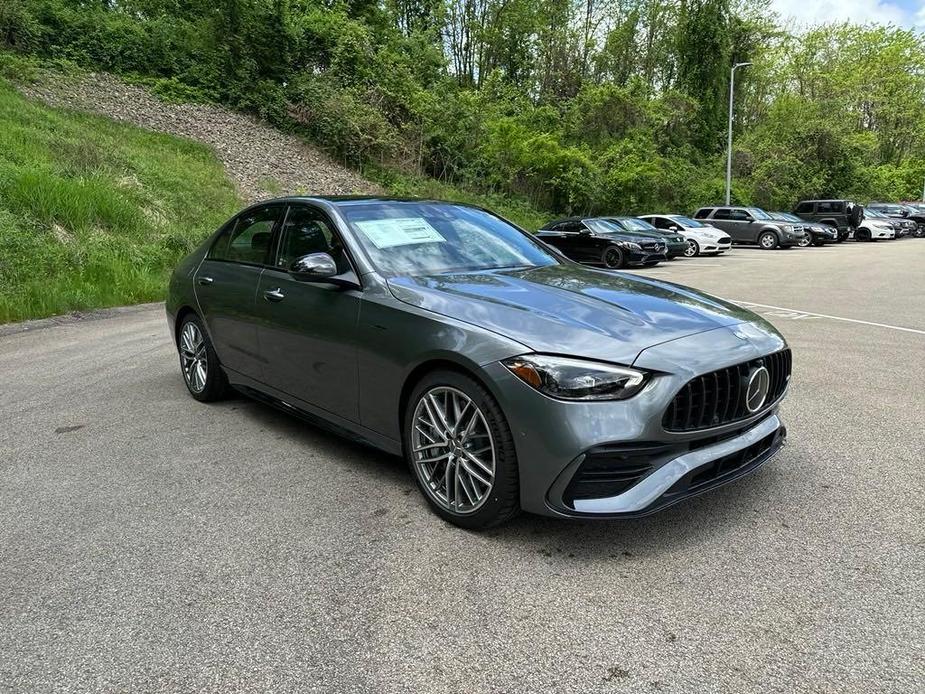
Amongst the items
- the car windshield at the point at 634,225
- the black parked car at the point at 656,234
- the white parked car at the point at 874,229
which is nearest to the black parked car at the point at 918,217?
the white parked car at the point at 874,229

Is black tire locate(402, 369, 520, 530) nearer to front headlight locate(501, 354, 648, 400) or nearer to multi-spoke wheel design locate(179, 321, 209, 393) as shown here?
front headlight locate(501, 354, 648, 400)

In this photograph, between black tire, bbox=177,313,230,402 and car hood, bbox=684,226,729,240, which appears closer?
black tire, bbox=177,313,230,402

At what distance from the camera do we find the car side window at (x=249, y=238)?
4.66m

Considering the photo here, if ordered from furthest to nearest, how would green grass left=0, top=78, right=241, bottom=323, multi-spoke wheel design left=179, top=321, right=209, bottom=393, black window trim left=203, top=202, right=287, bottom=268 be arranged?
green grass left=0, top=78, right=241, bottom=323
multi-spoke wheel design left=179, top=321, right=209, bottom=393
black window trim left=203, top=202, right=287, bottom=268

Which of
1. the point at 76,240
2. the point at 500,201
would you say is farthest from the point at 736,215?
the point at 76,240

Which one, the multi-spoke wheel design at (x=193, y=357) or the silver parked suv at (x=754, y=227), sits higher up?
the silver parked suv at (x=754, y=227)

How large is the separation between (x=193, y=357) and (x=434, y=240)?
8.24 feet

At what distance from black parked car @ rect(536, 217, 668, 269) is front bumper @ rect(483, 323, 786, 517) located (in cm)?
1602

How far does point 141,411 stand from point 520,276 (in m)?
3.20

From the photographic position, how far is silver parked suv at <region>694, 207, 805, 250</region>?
26.8 metres

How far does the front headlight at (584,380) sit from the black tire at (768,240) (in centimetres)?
2696

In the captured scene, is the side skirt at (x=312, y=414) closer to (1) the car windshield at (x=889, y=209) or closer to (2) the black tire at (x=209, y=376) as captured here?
(2) the black tire at (x=209, y=376)

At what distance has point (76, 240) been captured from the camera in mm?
11820

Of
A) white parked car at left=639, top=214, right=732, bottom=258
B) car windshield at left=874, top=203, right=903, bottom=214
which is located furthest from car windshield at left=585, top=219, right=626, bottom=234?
car windshield at left=874, top=203, right=903, bottom=214
